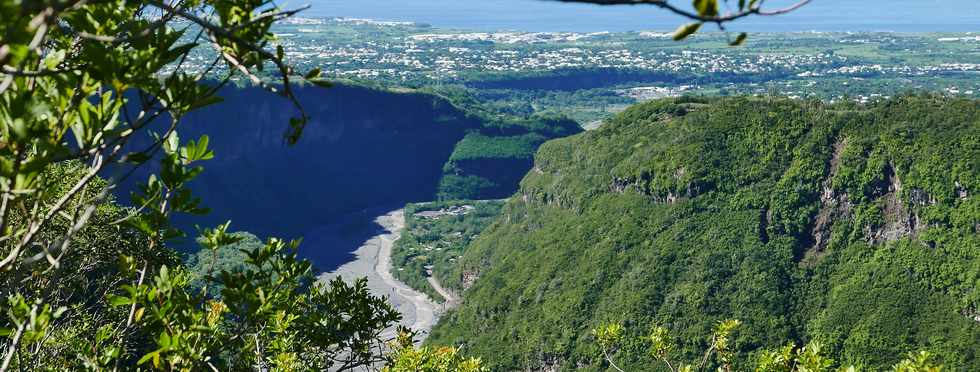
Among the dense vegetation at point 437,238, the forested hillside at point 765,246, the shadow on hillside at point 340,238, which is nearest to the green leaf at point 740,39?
the forested hillside at point 765,246

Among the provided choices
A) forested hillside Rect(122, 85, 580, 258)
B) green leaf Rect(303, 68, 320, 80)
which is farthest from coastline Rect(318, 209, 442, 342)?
green leaf Rect(303, 68, 320, 80)

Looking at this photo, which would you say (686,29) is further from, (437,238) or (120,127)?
(437,238)

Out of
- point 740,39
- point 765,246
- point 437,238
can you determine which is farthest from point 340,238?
point 740,39

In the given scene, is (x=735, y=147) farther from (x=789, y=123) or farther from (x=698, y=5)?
(x=698, y=5)

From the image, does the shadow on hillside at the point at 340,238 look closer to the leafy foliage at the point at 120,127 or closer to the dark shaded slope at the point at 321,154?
the dark shaded slope at the point at 321,154

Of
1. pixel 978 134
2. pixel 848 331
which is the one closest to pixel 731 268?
pixel 848 331
